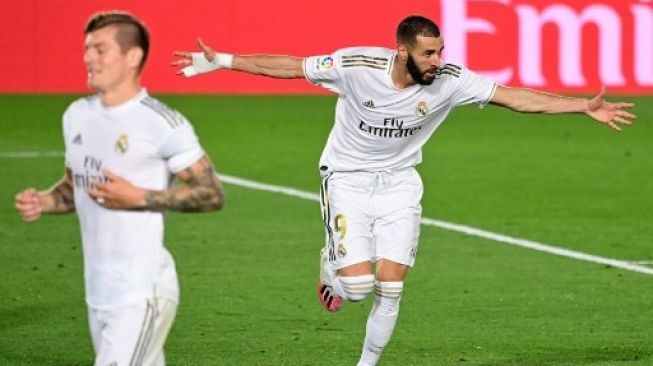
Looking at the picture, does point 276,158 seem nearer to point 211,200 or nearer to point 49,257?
point 49,257

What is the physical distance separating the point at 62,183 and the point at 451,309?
537 centimetres

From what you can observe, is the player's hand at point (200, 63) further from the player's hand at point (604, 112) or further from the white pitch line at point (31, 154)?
the white pitch line at point (31, 154)

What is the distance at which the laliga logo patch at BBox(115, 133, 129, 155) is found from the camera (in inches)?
278

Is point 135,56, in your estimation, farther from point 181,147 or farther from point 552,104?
point 552,104

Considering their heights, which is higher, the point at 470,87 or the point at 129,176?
the point at 129,176

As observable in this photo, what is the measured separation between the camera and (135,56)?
23.0ft

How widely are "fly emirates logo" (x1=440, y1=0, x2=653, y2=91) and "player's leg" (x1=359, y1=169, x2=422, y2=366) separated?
53.8 feet

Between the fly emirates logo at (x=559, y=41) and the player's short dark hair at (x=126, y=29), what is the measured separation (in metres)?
19.8

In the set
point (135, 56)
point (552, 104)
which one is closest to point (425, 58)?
point (552, 104)

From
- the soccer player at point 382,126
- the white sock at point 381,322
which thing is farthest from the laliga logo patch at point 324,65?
the white sock at point 381,322

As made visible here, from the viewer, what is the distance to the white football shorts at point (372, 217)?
1027 cm

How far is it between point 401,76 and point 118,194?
3.73 metres

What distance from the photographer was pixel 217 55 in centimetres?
1037

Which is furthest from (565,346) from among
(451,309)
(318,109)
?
(318,109)
